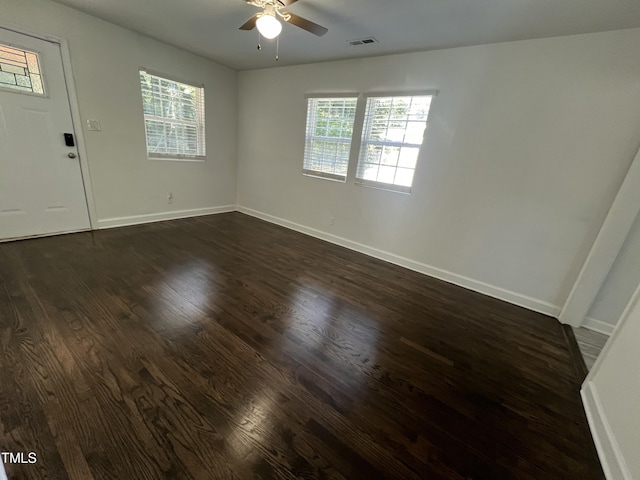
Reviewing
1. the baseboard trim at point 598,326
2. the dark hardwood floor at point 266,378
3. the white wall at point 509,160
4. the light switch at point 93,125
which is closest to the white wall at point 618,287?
the baseboard trim at point 598,326

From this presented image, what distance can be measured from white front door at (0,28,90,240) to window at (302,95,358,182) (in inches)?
114

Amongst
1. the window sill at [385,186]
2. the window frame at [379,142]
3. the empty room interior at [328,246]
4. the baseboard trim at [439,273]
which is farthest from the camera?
the window sill at [385,186]

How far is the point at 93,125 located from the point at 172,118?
993 mm

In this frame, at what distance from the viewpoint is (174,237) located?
3.39 meters

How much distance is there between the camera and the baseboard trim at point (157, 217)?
3.46m

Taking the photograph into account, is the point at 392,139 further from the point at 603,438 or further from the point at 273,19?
the point at 603,438

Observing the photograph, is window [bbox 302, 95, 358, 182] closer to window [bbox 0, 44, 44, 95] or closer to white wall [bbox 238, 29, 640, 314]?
white wall [bbox 238, 29, 640, 314]

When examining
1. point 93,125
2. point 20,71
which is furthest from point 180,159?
point 20,71

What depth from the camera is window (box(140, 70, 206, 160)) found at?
3512 mm

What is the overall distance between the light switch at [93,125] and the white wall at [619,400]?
506cm

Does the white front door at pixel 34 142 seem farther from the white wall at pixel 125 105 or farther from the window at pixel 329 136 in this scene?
the window at pixel 329 136

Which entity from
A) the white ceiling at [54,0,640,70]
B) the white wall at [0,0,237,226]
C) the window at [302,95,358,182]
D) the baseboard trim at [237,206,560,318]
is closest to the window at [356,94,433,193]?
the window at [302,95,358,182]

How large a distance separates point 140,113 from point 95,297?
2.67m

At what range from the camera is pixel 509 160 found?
8.21 feet
